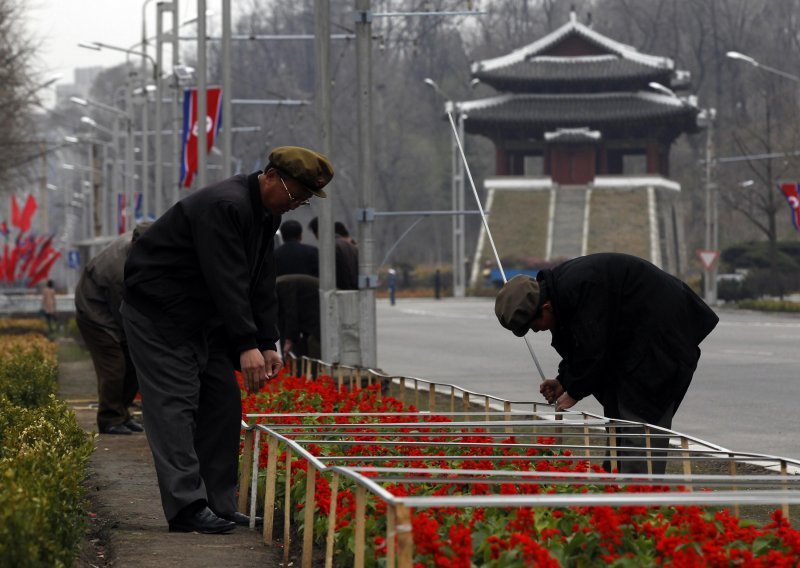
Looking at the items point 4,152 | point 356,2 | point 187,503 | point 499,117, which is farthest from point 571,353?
point 499,117

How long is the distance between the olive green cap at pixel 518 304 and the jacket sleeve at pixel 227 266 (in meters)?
1.00

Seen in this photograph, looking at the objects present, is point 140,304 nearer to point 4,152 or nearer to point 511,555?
point 511,555

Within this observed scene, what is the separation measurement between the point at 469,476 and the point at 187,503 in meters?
1.30

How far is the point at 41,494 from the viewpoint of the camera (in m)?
5.14

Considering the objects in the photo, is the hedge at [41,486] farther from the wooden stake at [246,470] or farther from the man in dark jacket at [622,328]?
the man in dark jacket at [622,328]

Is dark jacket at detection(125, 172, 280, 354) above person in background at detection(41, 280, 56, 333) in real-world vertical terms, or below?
above

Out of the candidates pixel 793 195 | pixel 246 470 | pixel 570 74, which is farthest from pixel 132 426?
pixel 570 74

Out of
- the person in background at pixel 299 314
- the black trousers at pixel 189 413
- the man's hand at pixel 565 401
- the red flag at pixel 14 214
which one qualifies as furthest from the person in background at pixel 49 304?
the man's hand at pixel 565 401

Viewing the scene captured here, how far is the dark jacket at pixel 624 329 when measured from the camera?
697cm

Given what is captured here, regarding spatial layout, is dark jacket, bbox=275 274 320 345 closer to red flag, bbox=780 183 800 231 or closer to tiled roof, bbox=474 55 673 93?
red flag, bbox=780 183 800 231

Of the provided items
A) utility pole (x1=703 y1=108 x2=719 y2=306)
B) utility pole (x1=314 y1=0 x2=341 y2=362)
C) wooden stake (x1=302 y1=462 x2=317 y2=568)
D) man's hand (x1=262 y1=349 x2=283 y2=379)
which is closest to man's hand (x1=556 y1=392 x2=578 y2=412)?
man's hand (x1=262 y1=349 x2=283 y2=379)

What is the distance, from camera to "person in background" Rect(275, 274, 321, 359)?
15.2 metres

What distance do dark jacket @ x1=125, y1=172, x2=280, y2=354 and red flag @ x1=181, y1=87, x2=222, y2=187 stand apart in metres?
17.2

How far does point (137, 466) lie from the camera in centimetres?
976
